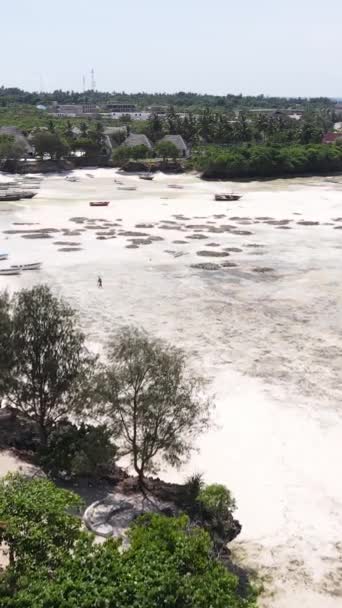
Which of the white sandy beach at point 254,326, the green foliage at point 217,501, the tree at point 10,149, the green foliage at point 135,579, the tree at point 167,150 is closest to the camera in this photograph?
the green foliage at point 135,579

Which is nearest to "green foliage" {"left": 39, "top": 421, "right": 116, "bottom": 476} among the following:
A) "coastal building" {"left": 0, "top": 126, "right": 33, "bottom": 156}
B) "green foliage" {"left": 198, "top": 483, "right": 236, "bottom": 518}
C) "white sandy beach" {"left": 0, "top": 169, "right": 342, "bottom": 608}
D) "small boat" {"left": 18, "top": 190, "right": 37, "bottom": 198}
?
Result: "white sandy beach" {"left": 0, "top": 169, "right": 342, "bottom": 608}

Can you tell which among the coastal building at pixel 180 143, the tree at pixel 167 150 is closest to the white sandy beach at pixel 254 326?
the tree at pixel 167 150

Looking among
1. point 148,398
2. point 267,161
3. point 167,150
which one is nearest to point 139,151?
point 167,150

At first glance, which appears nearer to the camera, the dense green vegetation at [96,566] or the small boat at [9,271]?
the dense green vegetation at [96,566]

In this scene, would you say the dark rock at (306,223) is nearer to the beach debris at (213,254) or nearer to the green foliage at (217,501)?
the beach debris at (213,254)

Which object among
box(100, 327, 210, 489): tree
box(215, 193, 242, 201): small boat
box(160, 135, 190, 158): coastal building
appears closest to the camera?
box(100, 327, 210, 489): tree

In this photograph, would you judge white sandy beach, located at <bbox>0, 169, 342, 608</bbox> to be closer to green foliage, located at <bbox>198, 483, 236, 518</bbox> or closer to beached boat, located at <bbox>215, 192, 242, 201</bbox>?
green foliage, located at <bbox>198, 483, 236, 518</bbox>
